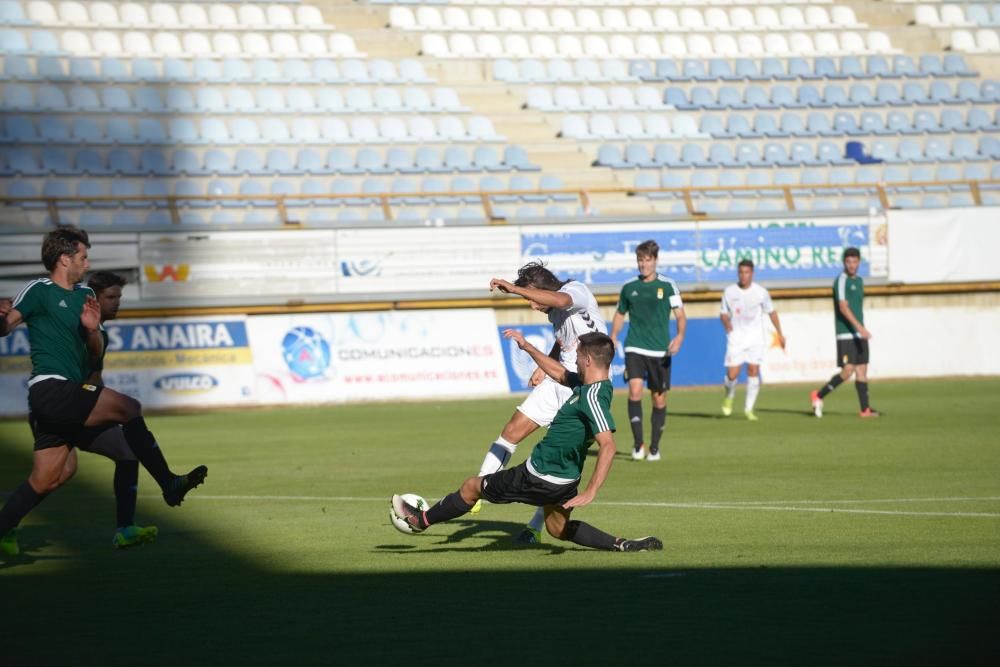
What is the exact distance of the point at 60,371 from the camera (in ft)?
30.0

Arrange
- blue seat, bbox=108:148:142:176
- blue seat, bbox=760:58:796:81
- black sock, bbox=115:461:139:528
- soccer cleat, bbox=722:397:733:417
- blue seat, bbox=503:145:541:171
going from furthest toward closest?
blue seat, bbox=760:58:796:81
blue seat, bbox=503:145:541:171
blue seat, bbox=108:148:142:176
soccer cleat, bbox=722:397:733:417
black sock, bbox=115:461:139:528

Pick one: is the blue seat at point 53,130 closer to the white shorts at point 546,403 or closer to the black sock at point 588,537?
the white shorts at point 546,403

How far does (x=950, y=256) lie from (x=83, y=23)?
2074cm

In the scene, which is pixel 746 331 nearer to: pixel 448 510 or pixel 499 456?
pixel 499 456

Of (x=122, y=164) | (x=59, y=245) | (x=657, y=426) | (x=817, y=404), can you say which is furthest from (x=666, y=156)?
(x=59, y=245)

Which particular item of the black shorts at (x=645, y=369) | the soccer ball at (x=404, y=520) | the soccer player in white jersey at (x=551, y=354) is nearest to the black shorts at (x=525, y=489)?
the soccer ball at (x=404, y=520)

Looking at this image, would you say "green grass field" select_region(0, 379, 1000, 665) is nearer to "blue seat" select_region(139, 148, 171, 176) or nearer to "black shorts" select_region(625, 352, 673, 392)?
"black shorts" select_region(625, 352, 673, 392)

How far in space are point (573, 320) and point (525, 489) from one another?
7.14 ft

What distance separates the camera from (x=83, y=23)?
35719 mm

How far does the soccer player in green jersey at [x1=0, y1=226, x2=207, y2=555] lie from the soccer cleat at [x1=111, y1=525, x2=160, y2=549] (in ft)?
2.35

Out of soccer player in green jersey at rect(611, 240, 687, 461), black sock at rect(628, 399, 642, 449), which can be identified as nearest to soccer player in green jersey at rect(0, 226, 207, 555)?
black sock at rect(628, 399, 642, 449)

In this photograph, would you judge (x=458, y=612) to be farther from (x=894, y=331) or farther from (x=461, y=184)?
(x=461, y=184)

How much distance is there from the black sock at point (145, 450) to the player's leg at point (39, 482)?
Answer: 51 centimetres

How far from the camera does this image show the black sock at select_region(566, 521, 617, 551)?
916cm
